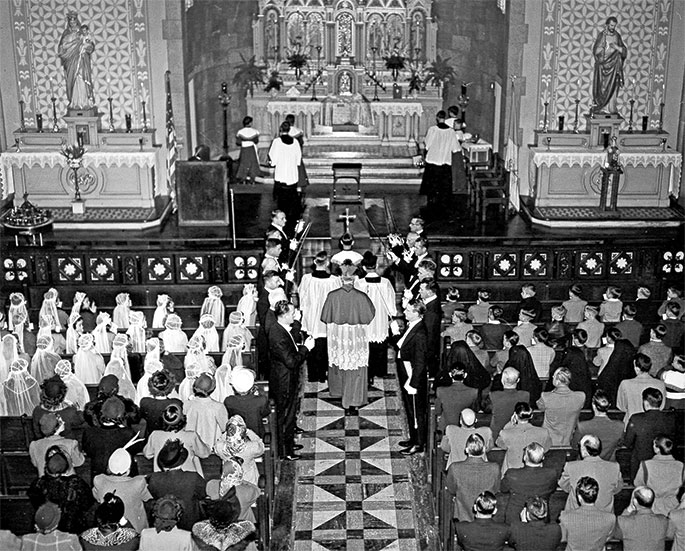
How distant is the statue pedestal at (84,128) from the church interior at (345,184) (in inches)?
2.1

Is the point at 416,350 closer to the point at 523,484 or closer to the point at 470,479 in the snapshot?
the point at 470,479

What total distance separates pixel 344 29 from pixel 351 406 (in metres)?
13.2

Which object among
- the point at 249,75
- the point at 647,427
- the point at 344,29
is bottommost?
the point at 647,427

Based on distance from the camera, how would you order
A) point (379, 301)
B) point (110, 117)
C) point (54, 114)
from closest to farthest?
point (379, 301) < point (54, 114) < point (110, 117)

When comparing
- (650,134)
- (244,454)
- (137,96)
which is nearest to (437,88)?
(650,134)

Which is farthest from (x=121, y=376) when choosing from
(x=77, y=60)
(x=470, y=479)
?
(x=77, y=60)

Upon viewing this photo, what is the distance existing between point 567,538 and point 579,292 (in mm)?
5466

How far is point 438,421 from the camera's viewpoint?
10508 millimetres

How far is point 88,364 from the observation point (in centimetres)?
1132

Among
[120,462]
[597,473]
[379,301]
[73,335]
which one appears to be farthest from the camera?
[379,301]

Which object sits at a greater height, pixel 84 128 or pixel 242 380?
pixel 84 128

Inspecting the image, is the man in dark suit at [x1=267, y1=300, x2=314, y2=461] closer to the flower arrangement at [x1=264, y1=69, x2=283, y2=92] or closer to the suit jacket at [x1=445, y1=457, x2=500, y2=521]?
the suit jacket at [x1=445, y1=457, x2=500, y2=521]

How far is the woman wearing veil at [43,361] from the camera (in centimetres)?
1123

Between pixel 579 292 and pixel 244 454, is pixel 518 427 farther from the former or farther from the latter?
pixel 579 292
